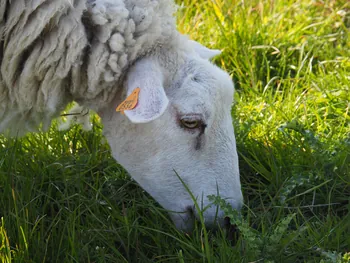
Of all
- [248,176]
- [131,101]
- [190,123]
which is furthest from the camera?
[248,176]

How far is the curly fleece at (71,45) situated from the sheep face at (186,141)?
100mm

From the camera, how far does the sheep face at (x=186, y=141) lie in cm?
285

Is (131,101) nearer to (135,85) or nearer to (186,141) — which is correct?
(135,85)

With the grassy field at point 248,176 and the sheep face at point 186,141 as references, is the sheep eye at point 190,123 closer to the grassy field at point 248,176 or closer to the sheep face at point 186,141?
the sheep face at point 186,141

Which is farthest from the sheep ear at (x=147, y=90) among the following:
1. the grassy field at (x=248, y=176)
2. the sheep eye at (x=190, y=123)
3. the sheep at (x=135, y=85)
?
the grassy field at (x=248, y=176)

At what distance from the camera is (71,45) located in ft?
9.01

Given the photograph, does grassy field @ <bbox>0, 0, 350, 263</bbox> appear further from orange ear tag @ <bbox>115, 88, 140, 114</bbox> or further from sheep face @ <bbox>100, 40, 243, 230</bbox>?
orange ear tag @ <bbox>115, 88, 140, 114</bbox>

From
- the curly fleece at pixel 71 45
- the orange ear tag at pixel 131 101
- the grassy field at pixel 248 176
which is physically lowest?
the grassy field at pixel 248 176

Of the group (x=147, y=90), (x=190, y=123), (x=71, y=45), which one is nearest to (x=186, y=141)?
(x=190, y=123)

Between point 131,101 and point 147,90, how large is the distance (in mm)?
77

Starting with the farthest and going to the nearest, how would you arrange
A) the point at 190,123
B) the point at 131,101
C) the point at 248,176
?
the point at 248,176 < the point at 190,123 < the point at 131,101

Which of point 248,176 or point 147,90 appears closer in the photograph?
point 147,90

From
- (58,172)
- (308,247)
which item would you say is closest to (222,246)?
(308,247)

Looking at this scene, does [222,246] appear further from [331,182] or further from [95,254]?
[331,182]
